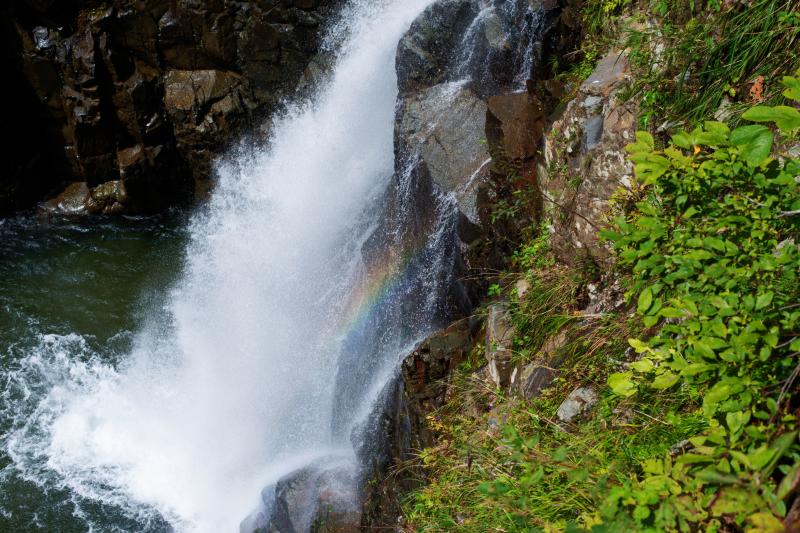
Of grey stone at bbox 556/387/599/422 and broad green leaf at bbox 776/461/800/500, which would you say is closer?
broad green leaf at bbox 776/461/800/500

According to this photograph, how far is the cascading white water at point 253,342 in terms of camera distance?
726 centimetres

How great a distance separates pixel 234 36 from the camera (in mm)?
10531

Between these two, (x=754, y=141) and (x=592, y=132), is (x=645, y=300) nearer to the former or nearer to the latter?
(x=754, y=141)

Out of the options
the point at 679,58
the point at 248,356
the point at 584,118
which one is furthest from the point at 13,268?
the point at 679,58

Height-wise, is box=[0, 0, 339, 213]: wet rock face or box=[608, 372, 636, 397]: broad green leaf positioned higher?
box=[0, 0, 339, 213]: wet rock face

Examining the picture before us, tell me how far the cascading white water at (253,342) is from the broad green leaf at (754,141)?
16.2 ft

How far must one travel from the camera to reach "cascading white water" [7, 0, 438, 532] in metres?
7.26

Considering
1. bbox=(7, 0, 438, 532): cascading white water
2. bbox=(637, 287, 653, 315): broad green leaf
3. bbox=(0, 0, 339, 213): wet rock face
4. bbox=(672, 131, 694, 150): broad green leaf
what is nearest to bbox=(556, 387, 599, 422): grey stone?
bbox=(637, 287, 653, 315): broad green leaf

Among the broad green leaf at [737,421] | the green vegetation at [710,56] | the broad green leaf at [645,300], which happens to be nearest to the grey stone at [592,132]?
the green vegetation at [710,56]

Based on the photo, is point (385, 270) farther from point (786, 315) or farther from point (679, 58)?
point (786, 315)

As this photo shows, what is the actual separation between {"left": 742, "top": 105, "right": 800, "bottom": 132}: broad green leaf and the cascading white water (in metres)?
5.06

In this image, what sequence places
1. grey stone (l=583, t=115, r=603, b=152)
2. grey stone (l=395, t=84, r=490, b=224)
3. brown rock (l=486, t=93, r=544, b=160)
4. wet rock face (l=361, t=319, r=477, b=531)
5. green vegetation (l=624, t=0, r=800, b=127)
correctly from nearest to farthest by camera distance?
green vegetation (l=624, t=0, r=800, b=127)
grey stone (l=583, t=115, r=603, b=152)
wet rock face (l=361, t=319, r=477, b=531)
brown rock (l=486, t=93, r=544, b=160)
grey stone (l=395, t=84, r=490, b=224)

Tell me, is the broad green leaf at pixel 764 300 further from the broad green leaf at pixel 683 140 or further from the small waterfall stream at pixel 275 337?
the small waterfall stream at pixel 275 337

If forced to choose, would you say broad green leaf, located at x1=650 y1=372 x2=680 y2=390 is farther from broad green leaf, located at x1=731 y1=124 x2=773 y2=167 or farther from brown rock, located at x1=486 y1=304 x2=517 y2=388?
brown rock, located at x1=486 y1=304 x2=517 y2=388
